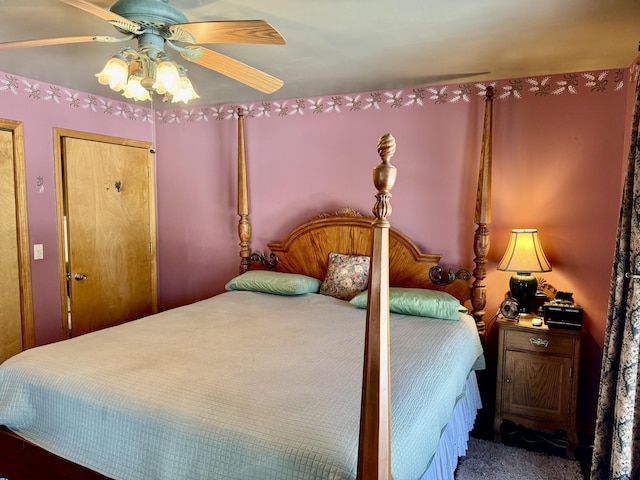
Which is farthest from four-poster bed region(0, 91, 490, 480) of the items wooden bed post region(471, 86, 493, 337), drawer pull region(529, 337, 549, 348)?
drawer pull region(529, 337, 549, 348)

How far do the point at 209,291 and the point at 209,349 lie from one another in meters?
2.13

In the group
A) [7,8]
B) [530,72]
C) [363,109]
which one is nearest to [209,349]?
[7,8]

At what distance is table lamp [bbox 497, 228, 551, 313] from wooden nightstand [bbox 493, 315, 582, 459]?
0.18 meters

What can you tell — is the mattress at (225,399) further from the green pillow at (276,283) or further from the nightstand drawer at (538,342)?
the green pillow at (276,283)

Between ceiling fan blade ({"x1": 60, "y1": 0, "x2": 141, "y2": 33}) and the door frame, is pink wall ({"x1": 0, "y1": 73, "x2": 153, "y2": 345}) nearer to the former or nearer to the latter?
the door frame

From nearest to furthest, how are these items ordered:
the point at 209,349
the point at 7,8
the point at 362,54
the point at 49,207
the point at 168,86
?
the point at 168,86, the point at 7,8, the point at 209,349, the point at 362,54, the point at 49,207

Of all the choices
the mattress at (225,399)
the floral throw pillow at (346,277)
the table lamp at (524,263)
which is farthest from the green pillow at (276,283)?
the table lamp at (524,263)

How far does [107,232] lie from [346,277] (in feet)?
7.03

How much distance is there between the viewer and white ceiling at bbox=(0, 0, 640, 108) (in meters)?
1.85

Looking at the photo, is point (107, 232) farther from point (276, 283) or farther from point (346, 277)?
point (346, 277)

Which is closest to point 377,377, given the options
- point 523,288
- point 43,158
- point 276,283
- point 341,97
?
point 523,288

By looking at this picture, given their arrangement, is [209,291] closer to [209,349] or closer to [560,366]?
[209,349]

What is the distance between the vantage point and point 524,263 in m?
2.62

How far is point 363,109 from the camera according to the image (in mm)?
3332
